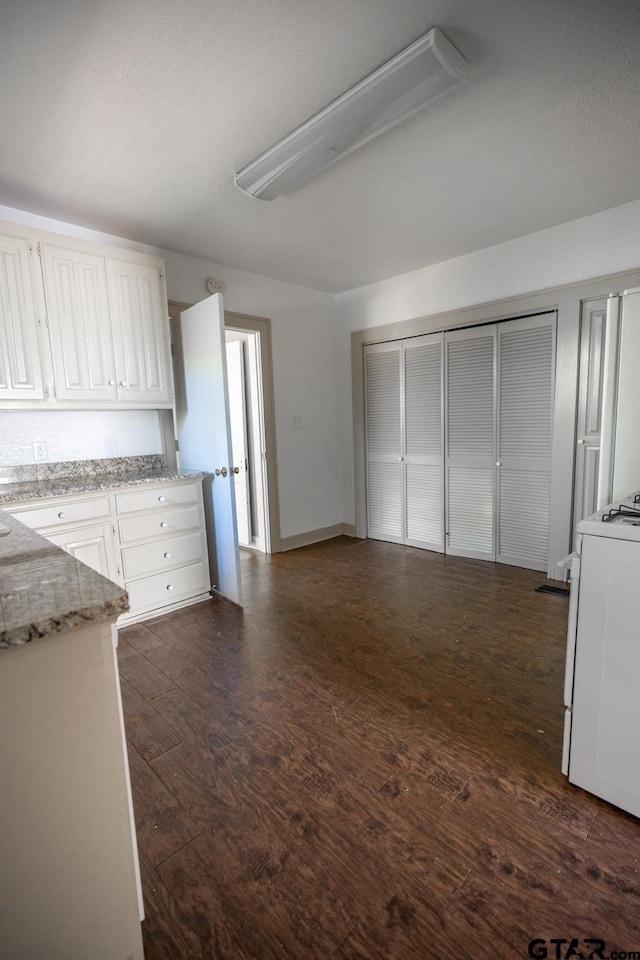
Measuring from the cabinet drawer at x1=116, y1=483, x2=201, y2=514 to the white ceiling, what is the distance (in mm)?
1689

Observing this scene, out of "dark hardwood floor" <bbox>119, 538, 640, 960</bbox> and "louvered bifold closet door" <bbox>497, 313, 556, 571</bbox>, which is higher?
"louvered bifold closet door" <bbox>497, 313, 556, 571</bbox>

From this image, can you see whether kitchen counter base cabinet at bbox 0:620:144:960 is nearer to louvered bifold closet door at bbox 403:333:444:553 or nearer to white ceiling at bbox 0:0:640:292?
white ceiling at bbox 0:0:640:292

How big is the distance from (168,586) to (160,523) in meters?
0.45

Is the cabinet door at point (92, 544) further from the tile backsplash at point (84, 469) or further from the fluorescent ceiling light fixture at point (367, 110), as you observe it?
the fluorescent ceiling light fixture at point (367, 110)

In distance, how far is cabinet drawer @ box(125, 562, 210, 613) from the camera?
278 centimetres

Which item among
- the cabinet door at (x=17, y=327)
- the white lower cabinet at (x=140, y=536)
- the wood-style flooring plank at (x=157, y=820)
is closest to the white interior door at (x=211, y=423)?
A: the white lower cabinet at (x=140, y=536)

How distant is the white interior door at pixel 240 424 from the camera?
424 centimetres

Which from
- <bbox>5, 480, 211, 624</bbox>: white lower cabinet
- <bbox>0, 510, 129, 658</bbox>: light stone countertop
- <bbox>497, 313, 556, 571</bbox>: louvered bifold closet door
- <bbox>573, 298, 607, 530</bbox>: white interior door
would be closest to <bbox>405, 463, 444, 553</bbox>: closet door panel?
<bbox>497, 313, 556, 571</bbox>: louvered bifold closet door

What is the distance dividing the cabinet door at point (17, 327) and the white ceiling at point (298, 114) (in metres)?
0.37

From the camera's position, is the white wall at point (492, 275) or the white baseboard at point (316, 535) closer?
the white wall at point (492, 275)

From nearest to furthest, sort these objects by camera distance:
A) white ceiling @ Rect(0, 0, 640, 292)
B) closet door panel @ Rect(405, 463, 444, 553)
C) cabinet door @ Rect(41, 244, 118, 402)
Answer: white ceiling @ Rect(0, 0, 640, 292) < cabinet door @ Rect(41, 244, 118, 402) < closet door panel @ Rect(405, 463, 444, 553)

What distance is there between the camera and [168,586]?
9.58 feet

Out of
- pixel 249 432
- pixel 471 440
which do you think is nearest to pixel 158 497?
pixel 249 432

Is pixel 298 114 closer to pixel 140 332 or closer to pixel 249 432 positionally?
pixel 140 332
